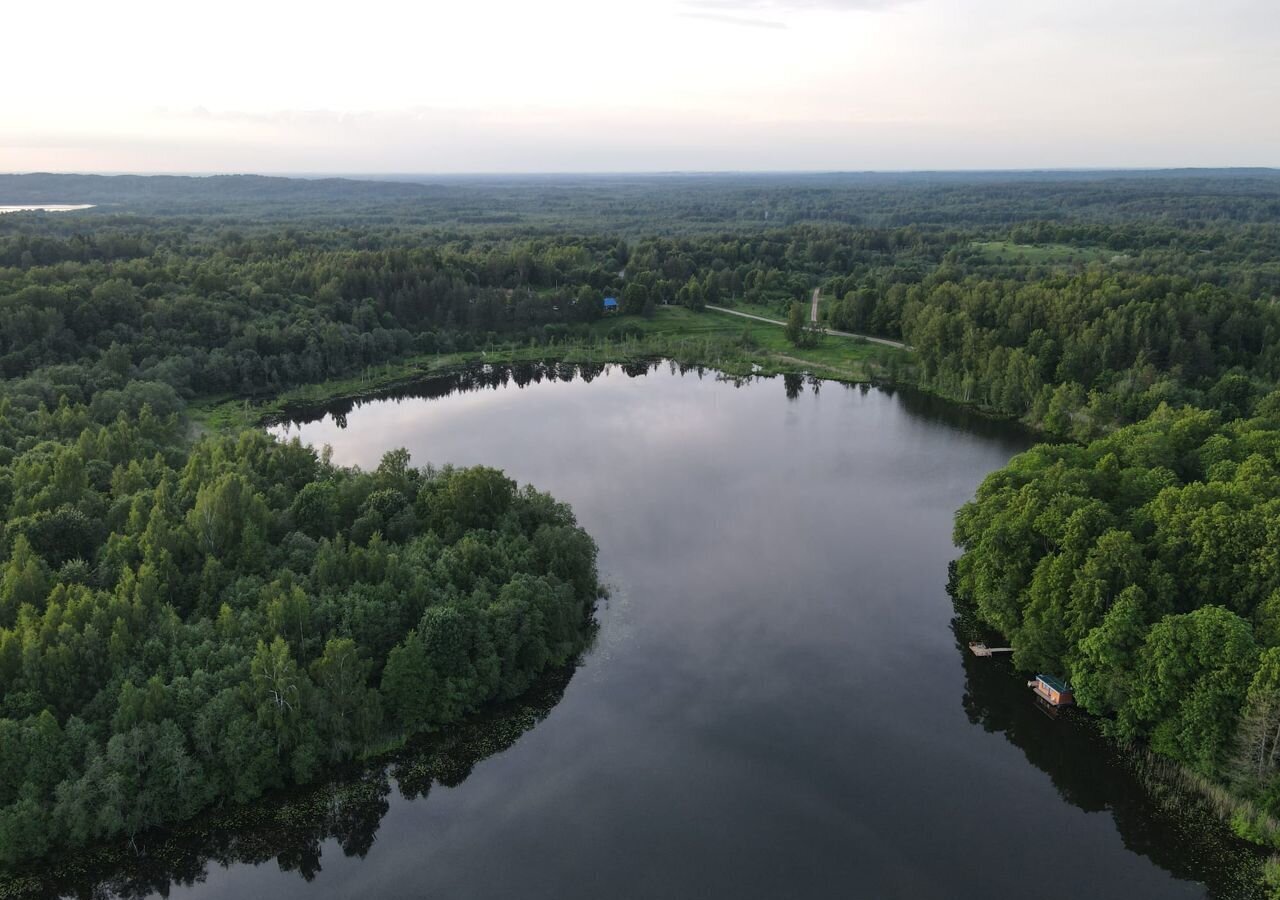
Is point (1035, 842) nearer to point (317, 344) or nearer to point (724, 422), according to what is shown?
point (724, 422)

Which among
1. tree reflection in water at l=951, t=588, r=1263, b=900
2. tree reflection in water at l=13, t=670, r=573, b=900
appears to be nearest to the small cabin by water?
tree reflection in water at l=951, t=588, r=1263, b=900

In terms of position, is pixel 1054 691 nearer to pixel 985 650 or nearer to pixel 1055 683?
pixel 1055 683

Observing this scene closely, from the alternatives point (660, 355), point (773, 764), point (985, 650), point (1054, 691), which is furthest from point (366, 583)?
point (660, 355)

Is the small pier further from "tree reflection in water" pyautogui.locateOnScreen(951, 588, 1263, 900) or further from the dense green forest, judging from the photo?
the dense green forest

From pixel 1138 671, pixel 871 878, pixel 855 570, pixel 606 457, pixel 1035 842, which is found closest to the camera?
pixel 871 878

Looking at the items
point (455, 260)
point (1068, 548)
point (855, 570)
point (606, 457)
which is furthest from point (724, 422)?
point (455, 260)

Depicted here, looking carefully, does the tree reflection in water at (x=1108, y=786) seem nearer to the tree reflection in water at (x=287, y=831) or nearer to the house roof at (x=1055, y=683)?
the house roof at (x=1055, y=683)
